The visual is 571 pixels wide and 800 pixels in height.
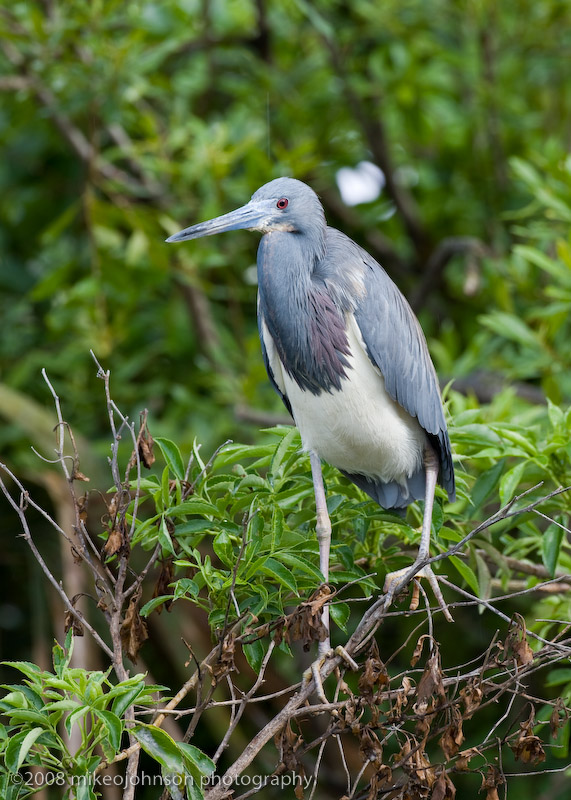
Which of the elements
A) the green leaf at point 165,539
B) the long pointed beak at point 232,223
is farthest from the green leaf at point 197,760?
the long pointed beak at point 232,223

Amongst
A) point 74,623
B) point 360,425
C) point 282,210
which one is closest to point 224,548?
point 74,623

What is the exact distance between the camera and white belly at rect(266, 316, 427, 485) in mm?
2598

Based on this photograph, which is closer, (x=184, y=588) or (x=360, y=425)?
(x=184, y=588)

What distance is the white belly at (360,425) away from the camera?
8.52 feet

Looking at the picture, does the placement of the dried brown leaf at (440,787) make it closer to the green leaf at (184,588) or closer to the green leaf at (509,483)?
the green leaf at (184,588)

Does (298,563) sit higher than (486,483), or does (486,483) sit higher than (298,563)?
(298,563)

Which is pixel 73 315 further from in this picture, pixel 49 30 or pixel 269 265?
pixel 269 265

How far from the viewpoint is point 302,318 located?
263 centimetres

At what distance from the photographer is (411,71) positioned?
4973 mm

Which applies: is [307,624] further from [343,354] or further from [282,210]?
[282,210]

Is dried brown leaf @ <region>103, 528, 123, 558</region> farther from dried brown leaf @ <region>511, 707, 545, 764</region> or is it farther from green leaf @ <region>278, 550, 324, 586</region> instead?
dried brown leaf @ <region>511, 707, 545, 764</region>

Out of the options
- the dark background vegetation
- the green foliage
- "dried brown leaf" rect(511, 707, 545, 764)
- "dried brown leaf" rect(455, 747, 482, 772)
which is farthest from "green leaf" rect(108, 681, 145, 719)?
the dark background vegetation

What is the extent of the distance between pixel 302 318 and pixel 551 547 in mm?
909

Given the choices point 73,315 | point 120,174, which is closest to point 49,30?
point 120,174
